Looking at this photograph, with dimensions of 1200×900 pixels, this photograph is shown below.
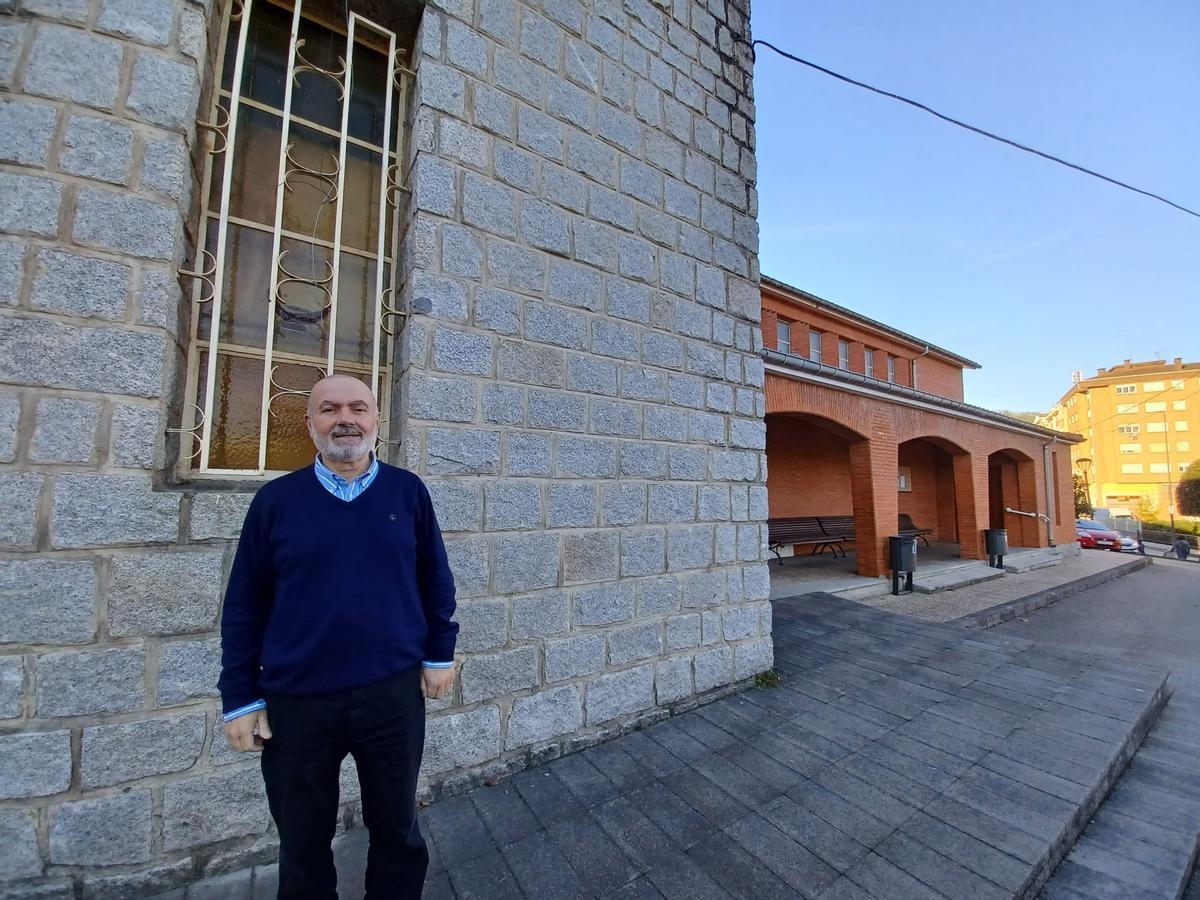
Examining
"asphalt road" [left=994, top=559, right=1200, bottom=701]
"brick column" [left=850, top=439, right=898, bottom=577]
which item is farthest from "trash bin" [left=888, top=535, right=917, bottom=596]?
"asphalt road" [left=994, top=559, right=1200, bottom=701]

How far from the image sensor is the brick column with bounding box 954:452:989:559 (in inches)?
415

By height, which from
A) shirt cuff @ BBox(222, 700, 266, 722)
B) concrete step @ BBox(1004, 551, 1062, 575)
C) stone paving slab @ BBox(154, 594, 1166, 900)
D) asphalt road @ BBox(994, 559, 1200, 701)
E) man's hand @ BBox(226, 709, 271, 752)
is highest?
shirt cuff @ BBox(222, 700, 266, 722)

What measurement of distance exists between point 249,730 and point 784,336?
13921 mm

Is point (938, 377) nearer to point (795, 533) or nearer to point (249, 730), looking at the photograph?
point (795, 533)

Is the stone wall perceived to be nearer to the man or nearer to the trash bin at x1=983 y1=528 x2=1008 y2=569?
the man

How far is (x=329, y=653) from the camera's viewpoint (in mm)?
1353

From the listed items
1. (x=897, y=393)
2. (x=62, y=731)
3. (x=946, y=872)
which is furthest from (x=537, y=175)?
(x=897, y=393)

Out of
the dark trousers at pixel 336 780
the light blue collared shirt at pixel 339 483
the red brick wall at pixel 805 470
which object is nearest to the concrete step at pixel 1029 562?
the red brick wall at pixel 805 470

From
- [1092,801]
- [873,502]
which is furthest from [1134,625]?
[1092,801]

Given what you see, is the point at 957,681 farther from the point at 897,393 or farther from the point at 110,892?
the point at 897,393

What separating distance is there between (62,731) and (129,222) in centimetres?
174

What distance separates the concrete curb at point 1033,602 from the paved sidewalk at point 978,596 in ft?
0.27

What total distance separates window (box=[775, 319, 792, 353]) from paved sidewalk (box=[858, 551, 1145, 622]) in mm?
6985

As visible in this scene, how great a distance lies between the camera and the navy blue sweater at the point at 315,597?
1351 mm
